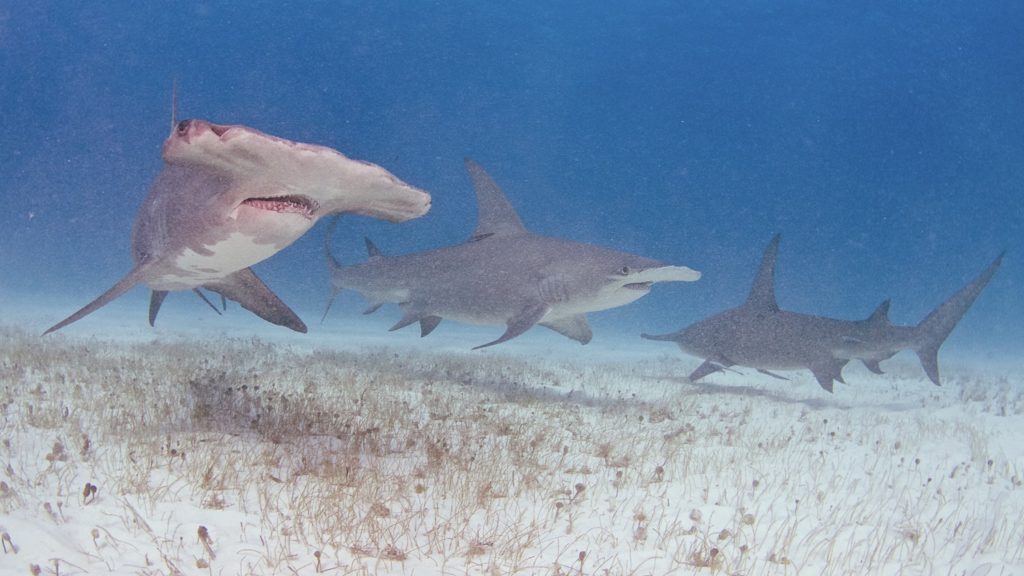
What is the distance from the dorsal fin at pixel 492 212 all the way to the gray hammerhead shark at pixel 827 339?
15.6 feet

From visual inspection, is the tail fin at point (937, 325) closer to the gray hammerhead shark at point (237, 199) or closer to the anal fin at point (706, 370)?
the anal fin at point (706, 370)

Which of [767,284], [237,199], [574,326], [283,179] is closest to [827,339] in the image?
[767,284]

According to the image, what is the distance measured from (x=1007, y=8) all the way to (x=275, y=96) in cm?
11711

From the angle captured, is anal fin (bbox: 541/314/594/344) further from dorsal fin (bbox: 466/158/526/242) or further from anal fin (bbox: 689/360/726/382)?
anal fin (bbox: 689/360/726/382)

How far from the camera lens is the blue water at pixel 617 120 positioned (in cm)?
7338

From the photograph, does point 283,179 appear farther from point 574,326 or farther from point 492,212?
point 574,326

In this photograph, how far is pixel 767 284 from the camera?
11578 millimetres

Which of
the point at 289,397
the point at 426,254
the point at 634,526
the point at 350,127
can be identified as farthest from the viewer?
the point at 350,127

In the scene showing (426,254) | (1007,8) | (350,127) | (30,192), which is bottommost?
(426,254)

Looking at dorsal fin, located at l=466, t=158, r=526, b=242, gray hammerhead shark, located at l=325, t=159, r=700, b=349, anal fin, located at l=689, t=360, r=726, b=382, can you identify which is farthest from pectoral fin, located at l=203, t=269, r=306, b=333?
anal fin, located at l=689, t=360, r=726, b=382

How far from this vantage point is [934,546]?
396 centimetres

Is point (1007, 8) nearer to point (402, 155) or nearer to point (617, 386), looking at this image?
point (402, 155)

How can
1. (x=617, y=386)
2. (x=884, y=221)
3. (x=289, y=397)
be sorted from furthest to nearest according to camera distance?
(x=884, y=221) → (x=617, y=386) → (x=289, y=397)

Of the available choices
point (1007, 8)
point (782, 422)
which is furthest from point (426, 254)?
point (1007, 8)
